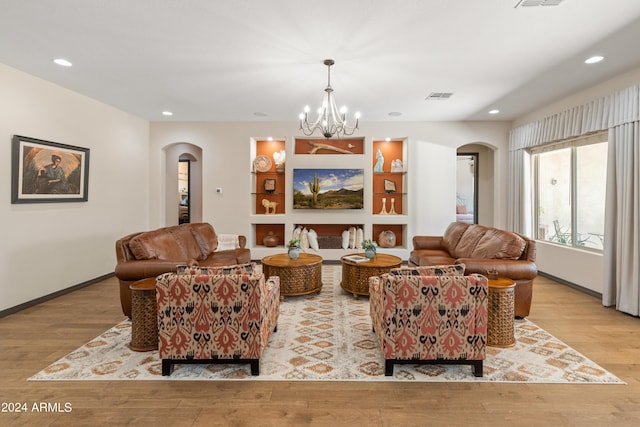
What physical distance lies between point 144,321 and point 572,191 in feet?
20.0

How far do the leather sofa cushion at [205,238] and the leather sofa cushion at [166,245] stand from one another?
0.26ft

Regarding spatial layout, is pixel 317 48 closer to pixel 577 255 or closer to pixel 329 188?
pixel 329 188

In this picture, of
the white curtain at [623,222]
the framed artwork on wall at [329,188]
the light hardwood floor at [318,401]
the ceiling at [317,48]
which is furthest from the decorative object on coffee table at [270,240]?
the white curtain at [623,222]

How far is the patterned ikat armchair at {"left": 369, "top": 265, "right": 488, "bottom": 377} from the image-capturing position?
2.35 meters

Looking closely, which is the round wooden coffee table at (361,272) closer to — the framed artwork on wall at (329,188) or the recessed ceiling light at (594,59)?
the framed artwork on wall at (329,188)

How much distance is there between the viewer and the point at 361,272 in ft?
14.3

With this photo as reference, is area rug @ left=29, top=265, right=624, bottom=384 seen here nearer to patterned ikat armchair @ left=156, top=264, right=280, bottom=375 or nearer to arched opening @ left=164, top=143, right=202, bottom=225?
patterned ikat armchair @ left=156, top=264, right=280, bottom=375

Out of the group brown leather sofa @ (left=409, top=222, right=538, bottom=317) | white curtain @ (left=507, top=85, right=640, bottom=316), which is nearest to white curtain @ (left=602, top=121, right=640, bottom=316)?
white curtain @ (left=507, top=85, right=640, bottom=316)

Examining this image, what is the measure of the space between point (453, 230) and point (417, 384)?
11.3 ft

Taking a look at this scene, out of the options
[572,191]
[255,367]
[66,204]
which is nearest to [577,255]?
[572,191]

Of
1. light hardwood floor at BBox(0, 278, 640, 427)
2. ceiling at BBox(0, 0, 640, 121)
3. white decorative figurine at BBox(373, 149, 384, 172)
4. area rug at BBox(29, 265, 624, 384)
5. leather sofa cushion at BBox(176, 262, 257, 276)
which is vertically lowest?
light hardwood floor at BBox(0, 278, 640, 427)

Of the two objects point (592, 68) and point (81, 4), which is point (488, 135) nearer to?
point (592, 68)

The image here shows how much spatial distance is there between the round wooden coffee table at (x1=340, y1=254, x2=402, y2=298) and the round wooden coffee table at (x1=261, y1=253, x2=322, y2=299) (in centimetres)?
41

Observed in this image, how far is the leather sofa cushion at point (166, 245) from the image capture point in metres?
3.55
